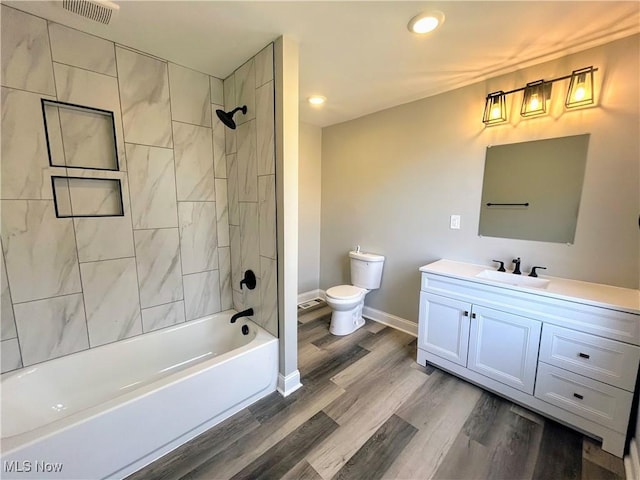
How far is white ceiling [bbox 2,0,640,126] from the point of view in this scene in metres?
1.35

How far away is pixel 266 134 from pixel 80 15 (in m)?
1.11

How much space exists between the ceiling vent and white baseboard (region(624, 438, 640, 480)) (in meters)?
3.46

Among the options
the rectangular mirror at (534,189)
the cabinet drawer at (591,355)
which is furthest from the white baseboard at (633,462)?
the rectangular mirror at (534,189)

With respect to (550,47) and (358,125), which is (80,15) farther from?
(550,47)

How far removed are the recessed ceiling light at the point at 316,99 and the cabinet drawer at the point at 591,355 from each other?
245 cm

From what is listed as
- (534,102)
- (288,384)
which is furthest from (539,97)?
(288,384)

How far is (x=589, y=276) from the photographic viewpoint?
1.74 m

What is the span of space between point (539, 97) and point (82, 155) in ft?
9.94

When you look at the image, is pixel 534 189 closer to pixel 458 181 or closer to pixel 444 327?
pixel 458 181

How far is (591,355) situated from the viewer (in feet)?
4.81

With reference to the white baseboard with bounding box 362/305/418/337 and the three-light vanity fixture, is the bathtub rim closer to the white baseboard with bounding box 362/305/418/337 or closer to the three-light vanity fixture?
the white baseboard with bounding box 362/305/418/337

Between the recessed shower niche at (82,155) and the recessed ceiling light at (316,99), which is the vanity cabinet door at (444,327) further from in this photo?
the recessed shower niche at (82,155)

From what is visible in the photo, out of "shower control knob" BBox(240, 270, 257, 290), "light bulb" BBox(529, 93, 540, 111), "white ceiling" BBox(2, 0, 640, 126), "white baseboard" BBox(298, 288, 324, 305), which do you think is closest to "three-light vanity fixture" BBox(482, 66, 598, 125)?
"light bulb" BBox(529, 93, 540, 111)

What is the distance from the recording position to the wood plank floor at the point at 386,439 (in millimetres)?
1370
